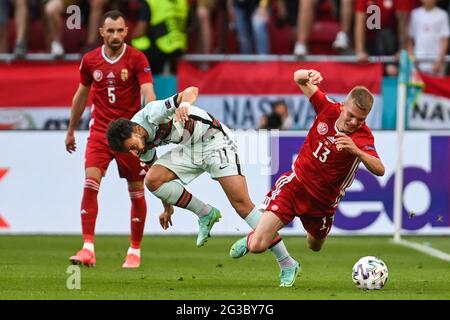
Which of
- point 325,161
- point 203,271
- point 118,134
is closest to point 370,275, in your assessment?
point 325,161

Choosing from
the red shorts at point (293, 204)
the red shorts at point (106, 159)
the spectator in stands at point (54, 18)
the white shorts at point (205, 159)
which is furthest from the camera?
the spectator in stands at point (54, 18)

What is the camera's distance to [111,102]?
41.7 feet

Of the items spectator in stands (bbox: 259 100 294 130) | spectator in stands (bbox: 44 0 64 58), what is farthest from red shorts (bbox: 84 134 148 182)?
spectator in stands (bbox: 44 0 64 58)

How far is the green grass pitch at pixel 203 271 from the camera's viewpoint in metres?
9.89

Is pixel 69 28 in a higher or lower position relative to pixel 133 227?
higher

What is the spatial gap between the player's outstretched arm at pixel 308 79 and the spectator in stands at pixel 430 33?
8.53 metres

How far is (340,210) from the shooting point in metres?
16.6

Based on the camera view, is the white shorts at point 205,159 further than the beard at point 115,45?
No

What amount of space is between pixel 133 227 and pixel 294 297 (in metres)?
3.66

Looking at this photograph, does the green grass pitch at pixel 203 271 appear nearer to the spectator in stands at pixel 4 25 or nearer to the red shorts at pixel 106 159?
the red shorts at pixel 106 159

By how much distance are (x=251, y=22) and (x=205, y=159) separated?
8226 mm

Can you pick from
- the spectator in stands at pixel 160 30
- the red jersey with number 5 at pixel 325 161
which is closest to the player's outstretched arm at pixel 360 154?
the red jersey with number 5 at pixel 325 161

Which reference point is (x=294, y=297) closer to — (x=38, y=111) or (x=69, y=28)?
(x=38, y=111)
